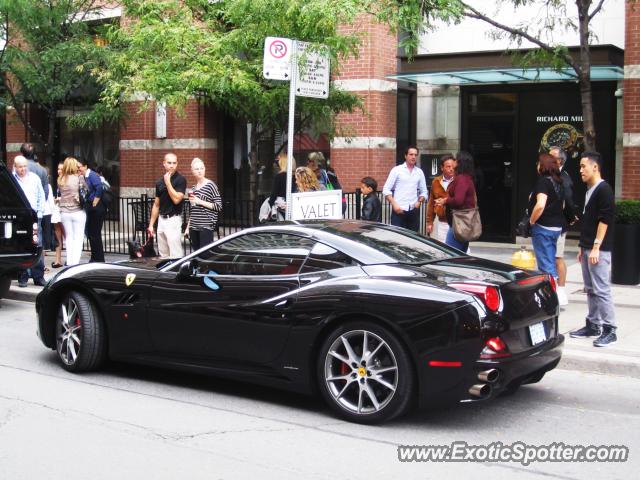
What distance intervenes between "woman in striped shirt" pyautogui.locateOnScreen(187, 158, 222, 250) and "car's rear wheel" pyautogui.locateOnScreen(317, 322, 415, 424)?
590cm

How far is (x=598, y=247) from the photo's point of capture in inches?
318

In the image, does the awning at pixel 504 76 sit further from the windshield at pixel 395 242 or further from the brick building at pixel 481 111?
the windshield at pixel 395 242

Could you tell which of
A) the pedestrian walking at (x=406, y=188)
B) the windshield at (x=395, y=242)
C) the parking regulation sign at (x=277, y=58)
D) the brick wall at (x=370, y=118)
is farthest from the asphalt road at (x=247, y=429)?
A: the brick wall at (x=370, y=118)

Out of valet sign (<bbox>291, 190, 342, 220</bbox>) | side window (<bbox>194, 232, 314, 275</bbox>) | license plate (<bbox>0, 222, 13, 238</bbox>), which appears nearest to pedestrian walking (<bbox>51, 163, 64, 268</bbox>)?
license plate (<bbox>0, 222, 13, 238</bbox>)

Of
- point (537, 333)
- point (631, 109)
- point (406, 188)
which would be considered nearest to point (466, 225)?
point (406, 188)

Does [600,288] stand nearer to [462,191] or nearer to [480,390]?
[462,191]

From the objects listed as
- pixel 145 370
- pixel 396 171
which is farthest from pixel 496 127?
pixel 145 370

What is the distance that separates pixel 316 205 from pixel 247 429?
4898 millimetres

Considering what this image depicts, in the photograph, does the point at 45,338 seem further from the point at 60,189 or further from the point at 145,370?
the point at 60,189

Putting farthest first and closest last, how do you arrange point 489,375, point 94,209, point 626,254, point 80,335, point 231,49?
point 94,209 → point 231,49 → point 626,254 → point 80,335 → point 489,375

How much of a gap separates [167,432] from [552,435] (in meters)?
2.61

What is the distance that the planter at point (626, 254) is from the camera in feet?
37.9

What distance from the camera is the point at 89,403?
6.55 metres

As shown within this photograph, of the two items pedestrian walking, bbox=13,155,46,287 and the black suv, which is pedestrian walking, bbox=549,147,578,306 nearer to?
the black suv
